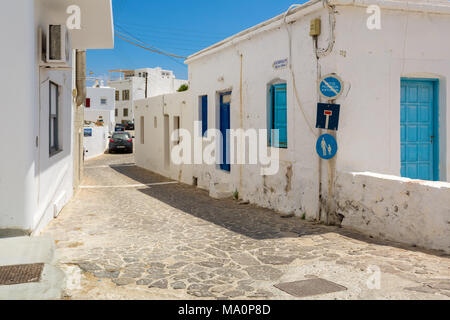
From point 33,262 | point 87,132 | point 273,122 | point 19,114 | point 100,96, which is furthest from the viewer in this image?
point 100,96

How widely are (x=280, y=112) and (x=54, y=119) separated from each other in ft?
15.3

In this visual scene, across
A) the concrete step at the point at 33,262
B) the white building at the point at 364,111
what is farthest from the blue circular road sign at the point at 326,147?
the concrete step at the point at 33,262

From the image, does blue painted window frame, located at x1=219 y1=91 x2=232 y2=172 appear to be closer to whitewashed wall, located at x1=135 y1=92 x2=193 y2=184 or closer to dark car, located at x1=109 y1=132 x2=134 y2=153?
whitewashed wall, located at x1=135 y1=92 x2=193 y2=184

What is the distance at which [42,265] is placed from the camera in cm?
487

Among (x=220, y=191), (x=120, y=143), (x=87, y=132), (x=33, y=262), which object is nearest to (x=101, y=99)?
(x=120, y=143)

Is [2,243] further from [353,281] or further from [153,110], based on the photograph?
[153,110]

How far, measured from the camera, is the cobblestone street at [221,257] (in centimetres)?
434

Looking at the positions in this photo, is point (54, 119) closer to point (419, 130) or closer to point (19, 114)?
point (19, 114)

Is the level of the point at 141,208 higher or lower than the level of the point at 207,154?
lower

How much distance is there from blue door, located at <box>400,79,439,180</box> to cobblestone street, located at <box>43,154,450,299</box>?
222 centimetres

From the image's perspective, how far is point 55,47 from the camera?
6473 mm
